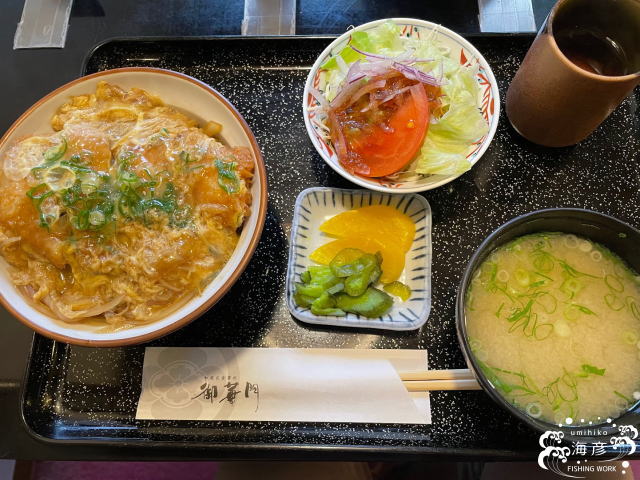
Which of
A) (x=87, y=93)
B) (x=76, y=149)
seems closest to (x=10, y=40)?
(x=87, y=93)

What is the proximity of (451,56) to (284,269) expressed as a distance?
3.56 ft

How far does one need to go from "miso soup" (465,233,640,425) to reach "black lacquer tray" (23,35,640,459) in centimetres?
19

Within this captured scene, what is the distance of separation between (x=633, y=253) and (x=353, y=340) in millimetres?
941

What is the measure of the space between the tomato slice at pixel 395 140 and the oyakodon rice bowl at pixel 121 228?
42 cm

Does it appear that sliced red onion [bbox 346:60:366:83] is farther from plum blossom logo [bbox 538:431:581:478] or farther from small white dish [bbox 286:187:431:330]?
plum blossom logo [bbox 538:431:581:478]

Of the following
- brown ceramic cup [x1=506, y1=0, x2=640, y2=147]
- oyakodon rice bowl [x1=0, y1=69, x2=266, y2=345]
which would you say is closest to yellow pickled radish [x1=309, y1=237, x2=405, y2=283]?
oyakodon rice bowl [x1=0, y1=69, x2=266, y2=345]

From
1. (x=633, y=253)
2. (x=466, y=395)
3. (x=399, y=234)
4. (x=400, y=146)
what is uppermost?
(x=400, y=146)

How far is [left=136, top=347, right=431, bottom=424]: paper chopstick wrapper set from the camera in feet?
5.29

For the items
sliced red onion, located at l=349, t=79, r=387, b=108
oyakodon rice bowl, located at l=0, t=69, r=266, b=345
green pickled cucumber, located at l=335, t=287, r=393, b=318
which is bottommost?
green pickled cucumber, located at l=335, t=287, r=393, b=318

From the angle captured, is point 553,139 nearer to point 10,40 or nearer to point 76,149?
point 76,149

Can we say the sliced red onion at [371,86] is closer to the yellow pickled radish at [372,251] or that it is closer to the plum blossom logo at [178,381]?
the yellow pickled radish at [372,251]

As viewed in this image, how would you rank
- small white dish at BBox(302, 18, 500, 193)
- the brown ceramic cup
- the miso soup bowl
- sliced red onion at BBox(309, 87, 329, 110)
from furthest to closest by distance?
1. sliced red onion at BBox(309, 87, 329, 110)
2. small white dish at BBox(302, 18, 500, 193)
3. the brown ceramic cup
4. the miso soup bowl

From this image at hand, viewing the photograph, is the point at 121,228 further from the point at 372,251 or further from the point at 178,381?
the point at 372,251

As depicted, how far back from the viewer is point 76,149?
5.09 feet
